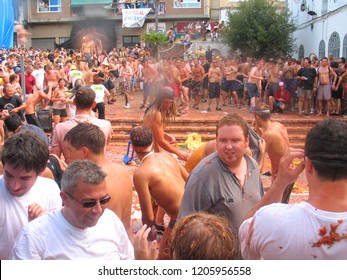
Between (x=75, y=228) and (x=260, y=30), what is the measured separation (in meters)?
24.6

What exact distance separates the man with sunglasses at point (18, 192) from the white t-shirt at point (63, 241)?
240mm

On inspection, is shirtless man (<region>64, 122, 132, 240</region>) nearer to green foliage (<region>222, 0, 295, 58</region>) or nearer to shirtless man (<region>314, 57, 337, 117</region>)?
shirtless man (<region>314, 57, 337, 117</region>)

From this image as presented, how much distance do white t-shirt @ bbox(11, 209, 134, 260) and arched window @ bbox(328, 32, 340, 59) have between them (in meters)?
20.0

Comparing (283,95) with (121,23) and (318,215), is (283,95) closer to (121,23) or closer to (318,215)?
(318,215)

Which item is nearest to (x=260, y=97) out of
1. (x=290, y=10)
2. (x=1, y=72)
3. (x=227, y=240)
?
(x=1, y=72)

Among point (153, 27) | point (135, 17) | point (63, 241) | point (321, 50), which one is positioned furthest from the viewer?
point (153, 27)

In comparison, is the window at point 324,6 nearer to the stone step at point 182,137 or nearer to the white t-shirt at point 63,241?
the stone step at point 182,137

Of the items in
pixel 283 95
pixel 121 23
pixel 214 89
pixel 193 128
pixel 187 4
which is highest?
pixel 187 4

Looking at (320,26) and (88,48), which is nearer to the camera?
(88,48)

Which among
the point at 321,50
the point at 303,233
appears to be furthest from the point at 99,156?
the point at 321,50

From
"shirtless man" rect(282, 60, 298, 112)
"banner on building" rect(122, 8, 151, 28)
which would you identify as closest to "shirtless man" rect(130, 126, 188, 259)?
"shirtless man" rect(282, 60, 298, 112)

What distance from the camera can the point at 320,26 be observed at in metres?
23.2

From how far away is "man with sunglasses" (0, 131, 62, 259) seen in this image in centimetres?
258

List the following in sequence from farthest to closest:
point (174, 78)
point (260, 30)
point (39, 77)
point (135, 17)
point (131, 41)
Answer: point (131, 41) → point (135, 17) → point (260, 30) → point (174, 78) → point (39, 77)
